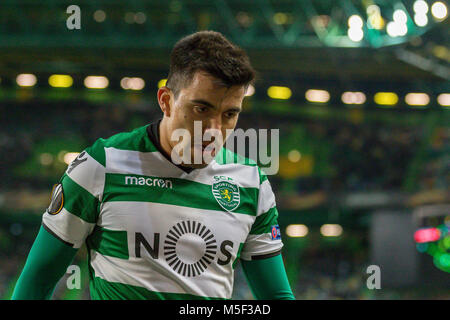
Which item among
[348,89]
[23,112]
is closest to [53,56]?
[23,112]

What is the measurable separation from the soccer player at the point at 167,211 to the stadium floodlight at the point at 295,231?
444 inches

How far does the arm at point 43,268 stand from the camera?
1405 millimetres

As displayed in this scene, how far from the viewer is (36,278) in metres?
1.41

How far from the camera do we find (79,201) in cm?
142

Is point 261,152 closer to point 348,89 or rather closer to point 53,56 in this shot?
point 348,89

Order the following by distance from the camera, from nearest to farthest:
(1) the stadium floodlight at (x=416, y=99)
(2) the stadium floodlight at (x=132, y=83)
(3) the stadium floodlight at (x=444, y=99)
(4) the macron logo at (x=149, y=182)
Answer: (4) the macron logo at (x=149, y=182) → (2) the stadium floodlight at (x=132, y=83) → (1) the stadium floodlight at (x=416, y=99) → (3) the stadium floodlight at (x=444, y=99)

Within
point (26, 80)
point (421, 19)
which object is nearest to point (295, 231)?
point (421, 19)

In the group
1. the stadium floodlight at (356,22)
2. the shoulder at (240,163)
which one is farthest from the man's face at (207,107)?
the stadium floodlight at (356,22)

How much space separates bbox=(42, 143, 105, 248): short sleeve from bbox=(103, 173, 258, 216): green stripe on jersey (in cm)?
3

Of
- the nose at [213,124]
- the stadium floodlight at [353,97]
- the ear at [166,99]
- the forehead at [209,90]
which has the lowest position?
the nose at [213,124]

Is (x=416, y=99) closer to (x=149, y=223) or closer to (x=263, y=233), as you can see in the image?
(x=263, y=233)

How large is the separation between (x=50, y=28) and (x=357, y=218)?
8.19m

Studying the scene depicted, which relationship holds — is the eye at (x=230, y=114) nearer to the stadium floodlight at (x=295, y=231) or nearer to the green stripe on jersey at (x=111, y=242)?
the green stripe on jersey at (x=111, y=242)
